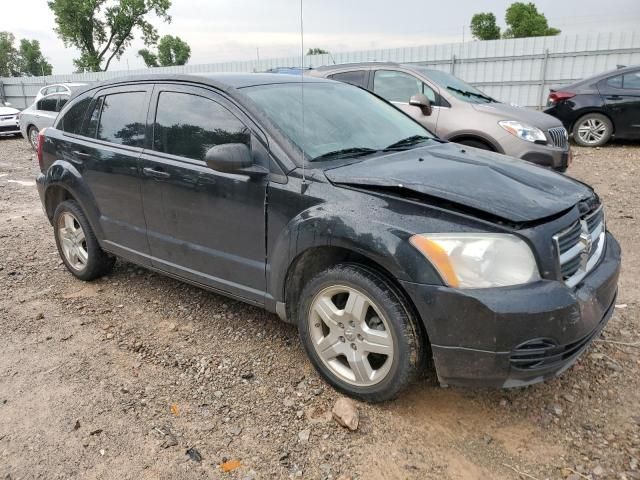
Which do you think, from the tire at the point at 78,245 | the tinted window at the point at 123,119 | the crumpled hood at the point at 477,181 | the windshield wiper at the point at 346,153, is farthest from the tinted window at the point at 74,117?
the crumpled hood at the point at 477,181

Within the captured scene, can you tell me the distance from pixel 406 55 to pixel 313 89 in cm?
1392

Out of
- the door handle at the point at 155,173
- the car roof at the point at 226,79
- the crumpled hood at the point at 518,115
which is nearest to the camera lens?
the car roof at the point at 226,79

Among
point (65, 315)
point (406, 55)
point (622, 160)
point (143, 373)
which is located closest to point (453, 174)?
point (143, 373)

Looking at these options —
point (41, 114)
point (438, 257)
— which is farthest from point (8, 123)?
point (438, 257)

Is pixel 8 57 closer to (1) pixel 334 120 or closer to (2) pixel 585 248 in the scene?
(1) pixel 334 120

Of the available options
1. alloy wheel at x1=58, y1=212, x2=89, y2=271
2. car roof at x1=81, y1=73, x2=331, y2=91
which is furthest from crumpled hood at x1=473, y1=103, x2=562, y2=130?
alloy wheel at x1=58, y1=212, x2=89, y2=271

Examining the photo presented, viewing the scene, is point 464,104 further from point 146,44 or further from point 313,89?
point 146,44

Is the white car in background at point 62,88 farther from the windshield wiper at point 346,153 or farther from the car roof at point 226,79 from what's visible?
the windshield wiper at point 346,153

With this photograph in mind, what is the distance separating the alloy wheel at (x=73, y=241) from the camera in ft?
14.6

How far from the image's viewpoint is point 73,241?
177 inches

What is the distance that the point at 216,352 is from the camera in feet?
11.0

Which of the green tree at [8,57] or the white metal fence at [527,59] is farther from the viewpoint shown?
the green tree at [8,57]

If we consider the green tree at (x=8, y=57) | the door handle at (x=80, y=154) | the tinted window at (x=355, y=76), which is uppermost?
the green tree at (x=8, y=57)

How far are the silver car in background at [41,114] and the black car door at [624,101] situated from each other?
11435 mm
